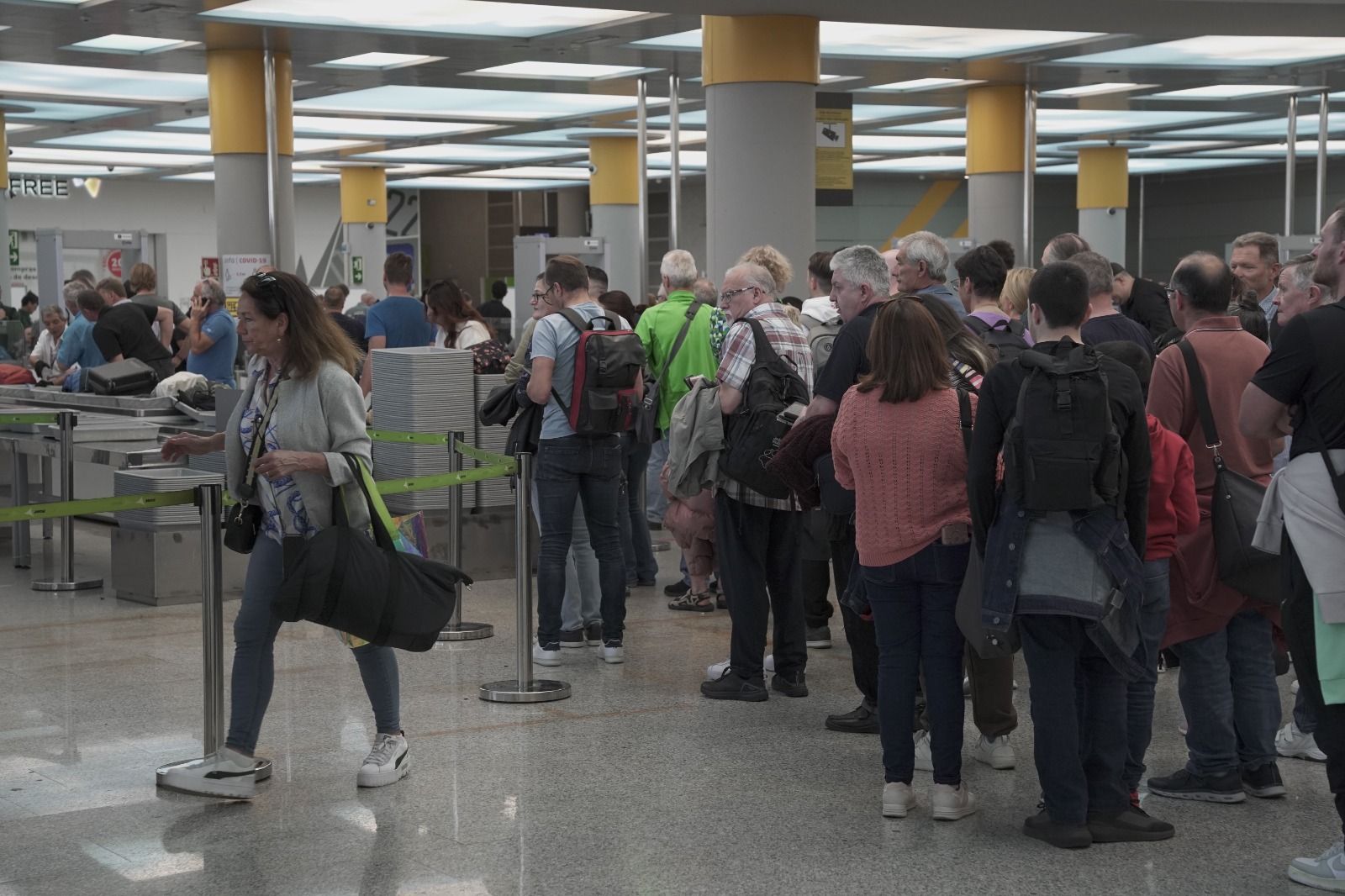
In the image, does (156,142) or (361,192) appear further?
(361,192)

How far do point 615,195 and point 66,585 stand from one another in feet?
51.9

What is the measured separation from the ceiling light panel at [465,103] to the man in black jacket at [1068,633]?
13.7 metres

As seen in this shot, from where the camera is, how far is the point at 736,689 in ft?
20.1

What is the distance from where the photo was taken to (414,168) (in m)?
28.1

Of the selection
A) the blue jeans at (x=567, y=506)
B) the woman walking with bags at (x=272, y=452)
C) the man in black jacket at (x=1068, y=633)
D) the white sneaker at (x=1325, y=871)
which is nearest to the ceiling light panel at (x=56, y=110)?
the blue jeans at (x=567, y=506)

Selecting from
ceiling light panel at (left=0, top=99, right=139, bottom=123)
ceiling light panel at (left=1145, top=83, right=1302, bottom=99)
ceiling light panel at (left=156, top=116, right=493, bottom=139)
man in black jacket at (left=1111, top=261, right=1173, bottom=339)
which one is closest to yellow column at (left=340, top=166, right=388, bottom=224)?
ceiling light panel at (left=156, top=116, right=493, bottom=139)

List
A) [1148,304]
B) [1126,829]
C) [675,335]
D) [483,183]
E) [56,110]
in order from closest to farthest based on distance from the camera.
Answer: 1. [1126,829]
2. [1148,304]
3. [675,335]
4. [56,110]
5. [483,183]

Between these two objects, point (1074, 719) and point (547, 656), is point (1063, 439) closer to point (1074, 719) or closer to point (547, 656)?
point (1074, 719)

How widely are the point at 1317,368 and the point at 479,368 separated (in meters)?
5.60

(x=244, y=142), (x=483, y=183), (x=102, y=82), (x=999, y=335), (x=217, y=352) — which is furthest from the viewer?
(x=483, y=183)

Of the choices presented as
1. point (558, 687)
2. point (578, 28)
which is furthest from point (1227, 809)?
point (578, 28)

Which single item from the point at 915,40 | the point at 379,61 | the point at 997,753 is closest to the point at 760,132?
the point at 915,40

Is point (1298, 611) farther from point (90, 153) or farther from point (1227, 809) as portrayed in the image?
point (90, 153)

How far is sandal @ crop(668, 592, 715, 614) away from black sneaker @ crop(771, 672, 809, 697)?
1.79 meters
